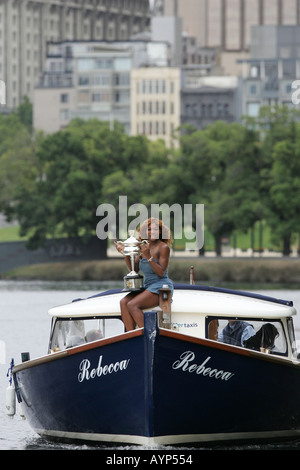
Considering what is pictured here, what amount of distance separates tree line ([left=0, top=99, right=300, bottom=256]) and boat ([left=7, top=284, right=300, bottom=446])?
8711 cm

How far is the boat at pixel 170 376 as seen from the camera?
21.3m

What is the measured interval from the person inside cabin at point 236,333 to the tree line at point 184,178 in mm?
87007

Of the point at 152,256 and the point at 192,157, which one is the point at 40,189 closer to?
the point at 192,157

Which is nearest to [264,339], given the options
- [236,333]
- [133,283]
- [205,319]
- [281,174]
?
[236,333]

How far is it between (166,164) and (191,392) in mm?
103112

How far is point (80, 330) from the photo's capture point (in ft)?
77.5

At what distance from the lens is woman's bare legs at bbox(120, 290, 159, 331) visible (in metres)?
21.9

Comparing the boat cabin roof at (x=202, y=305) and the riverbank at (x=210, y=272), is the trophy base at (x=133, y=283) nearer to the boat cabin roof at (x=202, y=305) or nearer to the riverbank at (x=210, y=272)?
the boat cabin roof at (x=202, y=305)

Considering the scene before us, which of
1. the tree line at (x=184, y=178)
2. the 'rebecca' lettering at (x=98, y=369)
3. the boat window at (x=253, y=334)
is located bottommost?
the tree line at (x=184, y=178)

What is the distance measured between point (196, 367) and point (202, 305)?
4.91 ft

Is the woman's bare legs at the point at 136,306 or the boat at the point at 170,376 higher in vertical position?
the woman's bare legs at the point at 136,306

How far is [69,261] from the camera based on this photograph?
409 ft

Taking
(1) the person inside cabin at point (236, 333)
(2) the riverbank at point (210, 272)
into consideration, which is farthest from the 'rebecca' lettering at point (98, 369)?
(2) the riverbank at point (210, 272)

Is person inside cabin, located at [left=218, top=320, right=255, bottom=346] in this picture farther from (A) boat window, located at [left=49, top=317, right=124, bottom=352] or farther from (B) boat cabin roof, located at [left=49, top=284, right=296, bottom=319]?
(A) boat window, located at [left=49, top=317, right=124, bottom=352]
